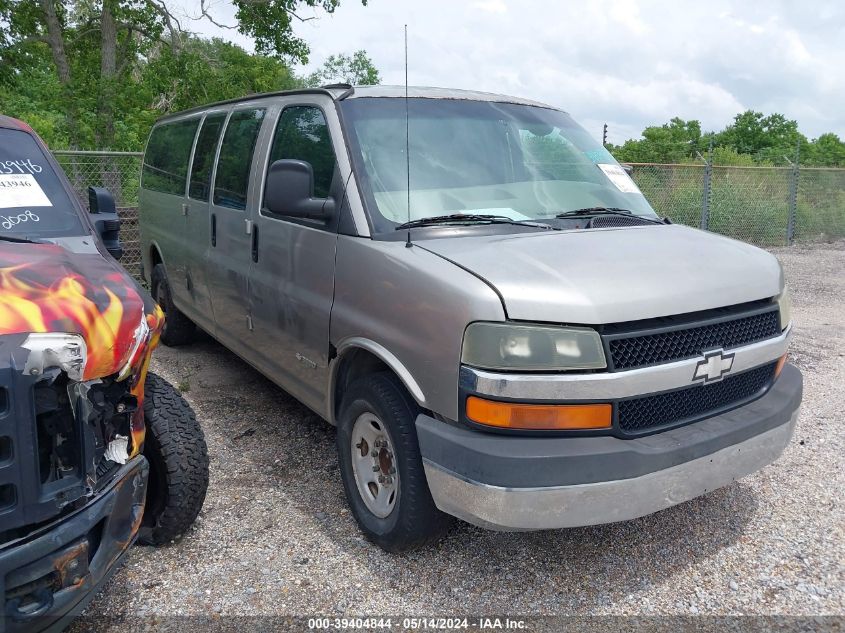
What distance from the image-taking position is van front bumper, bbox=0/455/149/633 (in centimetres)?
187

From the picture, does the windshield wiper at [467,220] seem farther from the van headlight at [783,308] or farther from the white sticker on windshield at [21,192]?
the white sticker on windshield at [21,192]

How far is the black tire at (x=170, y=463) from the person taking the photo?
9.68 ft

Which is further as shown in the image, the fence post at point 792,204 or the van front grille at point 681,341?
the fence post at point 792,204

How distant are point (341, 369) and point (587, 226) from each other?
135 centimetres

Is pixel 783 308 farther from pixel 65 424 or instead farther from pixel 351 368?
pixel 65 424

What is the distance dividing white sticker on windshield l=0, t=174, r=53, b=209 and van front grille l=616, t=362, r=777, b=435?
2719 mm

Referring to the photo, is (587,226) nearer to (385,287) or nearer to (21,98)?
(385,287)

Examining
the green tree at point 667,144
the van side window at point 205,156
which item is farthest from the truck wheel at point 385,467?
the green tree at point 667,144

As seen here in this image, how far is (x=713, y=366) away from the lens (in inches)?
106

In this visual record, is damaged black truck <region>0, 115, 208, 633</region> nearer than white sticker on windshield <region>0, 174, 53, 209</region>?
Yes

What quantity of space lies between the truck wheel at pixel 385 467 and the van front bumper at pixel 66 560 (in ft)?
3.23

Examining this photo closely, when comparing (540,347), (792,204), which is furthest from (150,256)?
(792,204)

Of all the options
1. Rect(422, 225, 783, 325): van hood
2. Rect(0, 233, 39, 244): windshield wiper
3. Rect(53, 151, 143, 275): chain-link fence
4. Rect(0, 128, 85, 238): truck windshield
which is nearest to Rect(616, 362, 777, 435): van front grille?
Rect(422, 225, 783, 325): van hood

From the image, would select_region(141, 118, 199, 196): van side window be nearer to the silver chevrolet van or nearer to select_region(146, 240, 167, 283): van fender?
select_region(146, 240, 167, 283): van fender
